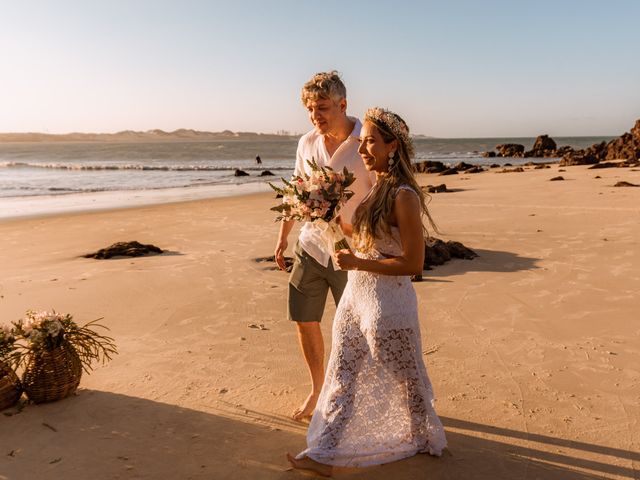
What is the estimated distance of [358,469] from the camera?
3.33 m

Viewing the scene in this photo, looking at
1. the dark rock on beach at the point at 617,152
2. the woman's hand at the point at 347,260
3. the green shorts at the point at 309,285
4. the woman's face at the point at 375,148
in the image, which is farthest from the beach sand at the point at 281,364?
the dark rock on beach at the point at 617,152

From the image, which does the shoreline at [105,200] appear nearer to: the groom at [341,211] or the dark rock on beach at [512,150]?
the groom at [341,211]

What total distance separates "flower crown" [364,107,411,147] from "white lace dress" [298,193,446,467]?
0.60 meters

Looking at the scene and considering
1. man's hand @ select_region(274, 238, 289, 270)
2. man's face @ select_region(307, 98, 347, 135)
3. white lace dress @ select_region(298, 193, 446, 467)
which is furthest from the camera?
man's hand @ select_region(274, 238, 289, 270)

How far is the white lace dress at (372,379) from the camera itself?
322 cm

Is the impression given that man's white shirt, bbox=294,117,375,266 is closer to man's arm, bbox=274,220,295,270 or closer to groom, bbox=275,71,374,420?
groom, bbox=275,71,374,420

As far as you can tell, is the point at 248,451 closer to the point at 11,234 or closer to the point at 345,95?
the point at 345,95

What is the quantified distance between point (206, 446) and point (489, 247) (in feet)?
23.4

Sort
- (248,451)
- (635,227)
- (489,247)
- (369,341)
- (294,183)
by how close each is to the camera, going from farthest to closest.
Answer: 1. (635,227)
2. (489,247)
3. (248,451)
4. (294,183)
5. (369,341)

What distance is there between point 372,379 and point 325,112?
178 cm

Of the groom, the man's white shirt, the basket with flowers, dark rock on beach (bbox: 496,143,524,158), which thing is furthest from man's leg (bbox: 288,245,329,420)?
dark rock on beach (bbox: 496,143,524,158)

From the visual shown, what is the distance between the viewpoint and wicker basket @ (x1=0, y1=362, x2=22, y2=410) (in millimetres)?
4145

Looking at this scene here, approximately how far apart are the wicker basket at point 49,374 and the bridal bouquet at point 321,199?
224 cm

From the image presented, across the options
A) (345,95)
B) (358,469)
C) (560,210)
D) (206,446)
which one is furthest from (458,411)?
(560,210)
